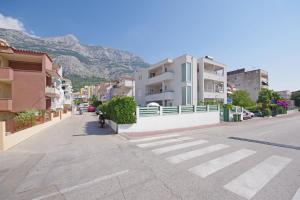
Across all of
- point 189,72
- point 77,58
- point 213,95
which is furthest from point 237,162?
point 77,58

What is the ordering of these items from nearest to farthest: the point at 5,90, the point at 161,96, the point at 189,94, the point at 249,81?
the point at 5,90 → the point at 189,94 → the point at 161,96 → the point at 249,81

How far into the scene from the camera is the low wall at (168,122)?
40.9 ft

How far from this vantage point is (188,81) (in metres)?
24.9

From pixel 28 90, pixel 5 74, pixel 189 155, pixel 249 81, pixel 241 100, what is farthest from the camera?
pixel 249 81

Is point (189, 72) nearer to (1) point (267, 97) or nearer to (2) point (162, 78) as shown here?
(2) point (162, 78)

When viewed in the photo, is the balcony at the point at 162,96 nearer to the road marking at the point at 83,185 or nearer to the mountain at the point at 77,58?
the road marking at the point at 83,185

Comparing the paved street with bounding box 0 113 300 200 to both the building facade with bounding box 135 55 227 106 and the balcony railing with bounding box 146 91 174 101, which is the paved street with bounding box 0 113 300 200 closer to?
the building facade with bounding box 135 55 227 106

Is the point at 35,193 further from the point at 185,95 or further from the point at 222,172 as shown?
the point at 185,95

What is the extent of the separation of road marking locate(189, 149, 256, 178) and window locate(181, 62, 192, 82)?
18826 mm

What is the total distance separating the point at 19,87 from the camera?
18406mm

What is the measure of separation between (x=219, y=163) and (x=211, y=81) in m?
26.4

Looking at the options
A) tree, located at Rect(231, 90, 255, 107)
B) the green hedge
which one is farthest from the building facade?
the green hedge

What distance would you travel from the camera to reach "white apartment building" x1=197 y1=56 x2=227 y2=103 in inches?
1077

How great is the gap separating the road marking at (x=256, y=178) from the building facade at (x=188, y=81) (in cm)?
1946
